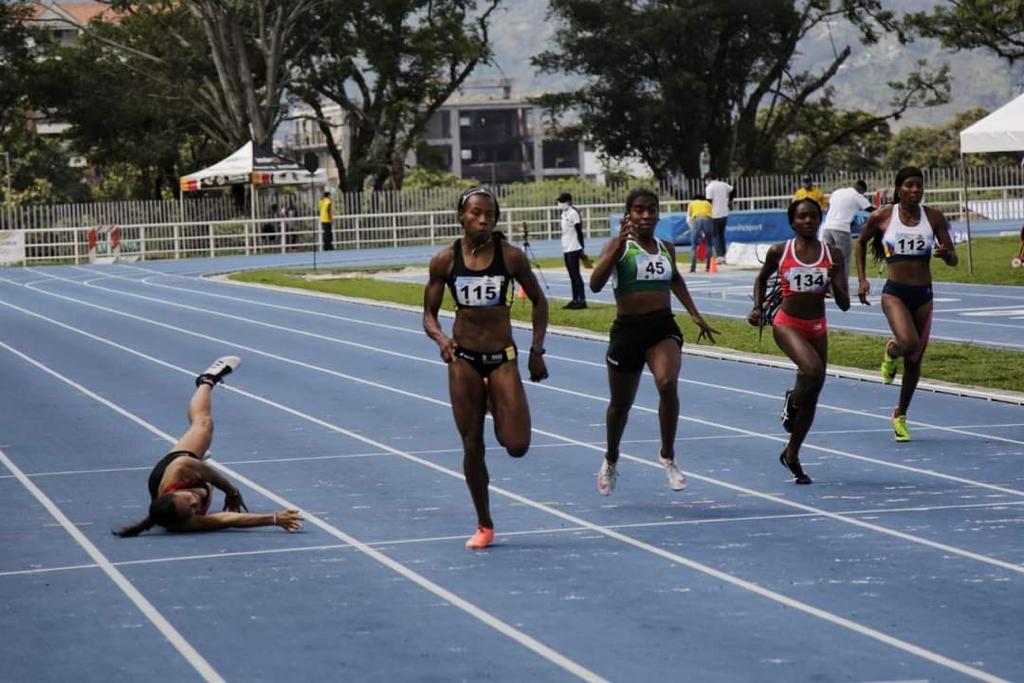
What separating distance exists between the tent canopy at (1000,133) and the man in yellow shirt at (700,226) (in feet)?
19.2

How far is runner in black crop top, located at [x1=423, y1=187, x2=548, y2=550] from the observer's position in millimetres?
9258

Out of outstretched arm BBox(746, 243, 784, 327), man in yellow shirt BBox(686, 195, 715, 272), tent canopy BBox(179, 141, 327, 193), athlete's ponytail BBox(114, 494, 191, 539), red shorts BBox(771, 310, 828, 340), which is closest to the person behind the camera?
athlete's ponytail BBox(114, 494, 191, 539)

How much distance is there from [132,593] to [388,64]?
197 feet

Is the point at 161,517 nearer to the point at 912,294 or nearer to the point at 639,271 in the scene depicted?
the point at 639,271

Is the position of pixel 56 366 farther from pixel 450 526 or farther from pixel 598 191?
pixel 598 191

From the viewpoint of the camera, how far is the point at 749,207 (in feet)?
176

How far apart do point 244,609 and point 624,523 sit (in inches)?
105

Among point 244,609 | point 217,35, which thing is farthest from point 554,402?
point 217,35

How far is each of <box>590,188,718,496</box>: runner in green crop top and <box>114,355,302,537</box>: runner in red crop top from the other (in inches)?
79.1

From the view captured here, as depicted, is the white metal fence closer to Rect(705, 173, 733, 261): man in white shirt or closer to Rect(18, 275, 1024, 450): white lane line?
A: Rect(18, 275, 1024, 450): white lane line

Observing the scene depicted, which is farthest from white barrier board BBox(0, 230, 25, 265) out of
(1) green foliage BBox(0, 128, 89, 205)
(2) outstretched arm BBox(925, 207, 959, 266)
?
(2) outstretched arm BBox(925, 207, 959, 266)

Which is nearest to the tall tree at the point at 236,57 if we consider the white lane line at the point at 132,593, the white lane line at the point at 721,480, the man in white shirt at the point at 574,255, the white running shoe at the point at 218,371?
the man in white shirt at the point at 574,255

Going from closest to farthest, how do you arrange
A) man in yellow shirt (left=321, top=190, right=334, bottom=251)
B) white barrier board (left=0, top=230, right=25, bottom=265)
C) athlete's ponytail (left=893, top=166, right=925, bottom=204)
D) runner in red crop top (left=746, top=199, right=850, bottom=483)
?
runner in red crop top (left=746, top=199, right=850, bottom=483), athlete's ponytail (left=893, top=166, right=925, bottom=204), white barrier board (left=0, top=230, right=25, bottom=265), man in yellow shirt (left=321, top=190, right=334, bottom=251)

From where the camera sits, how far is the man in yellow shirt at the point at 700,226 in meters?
34.0
